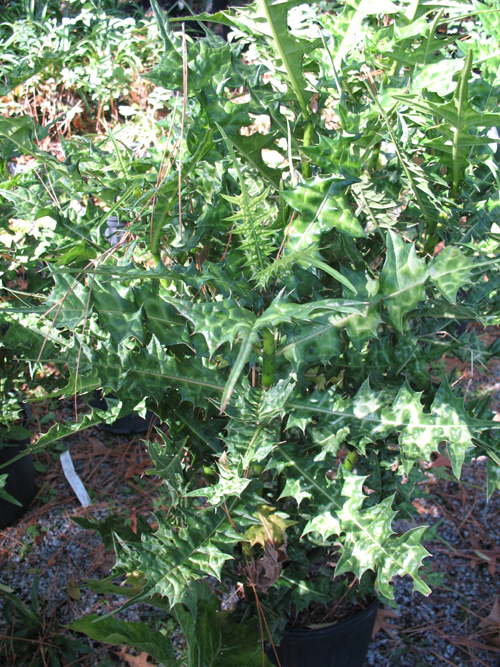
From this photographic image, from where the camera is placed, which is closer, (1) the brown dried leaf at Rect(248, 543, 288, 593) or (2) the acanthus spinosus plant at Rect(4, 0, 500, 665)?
(2) the acanthus spinosus plant at Rect(4, 0, 500, 665)

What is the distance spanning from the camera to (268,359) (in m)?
0.83

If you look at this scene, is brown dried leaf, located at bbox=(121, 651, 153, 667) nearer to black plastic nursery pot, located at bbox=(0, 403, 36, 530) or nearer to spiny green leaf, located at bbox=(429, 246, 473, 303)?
black plastic nursery pot, located at bbox=(0, 403, 36, 530)

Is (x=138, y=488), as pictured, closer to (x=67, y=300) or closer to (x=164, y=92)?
(x=67, y=300)

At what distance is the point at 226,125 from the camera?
34.5 inches

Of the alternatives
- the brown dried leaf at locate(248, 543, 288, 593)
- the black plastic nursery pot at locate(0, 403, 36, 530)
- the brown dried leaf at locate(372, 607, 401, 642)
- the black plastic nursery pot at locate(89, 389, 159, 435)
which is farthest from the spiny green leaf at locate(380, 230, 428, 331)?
the black plastic nursery pot at locate(89, 389, 159, 435)

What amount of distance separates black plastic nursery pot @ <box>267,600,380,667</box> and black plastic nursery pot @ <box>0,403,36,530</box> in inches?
43.0

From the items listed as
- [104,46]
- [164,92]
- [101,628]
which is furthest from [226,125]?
[104,46]

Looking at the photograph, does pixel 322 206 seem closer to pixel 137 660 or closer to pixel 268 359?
pixel 268 359

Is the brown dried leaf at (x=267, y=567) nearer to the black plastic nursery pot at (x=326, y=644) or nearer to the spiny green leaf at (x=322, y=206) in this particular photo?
the black plastic nursery pot at (x=326, y=644)

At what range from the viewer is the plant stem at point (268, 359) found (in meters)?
0.80

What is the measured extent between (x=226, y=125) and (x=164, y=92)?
2.38 meters

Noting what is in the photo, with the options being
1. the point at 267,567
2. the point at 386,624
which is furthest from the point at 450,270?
the point at 386,624

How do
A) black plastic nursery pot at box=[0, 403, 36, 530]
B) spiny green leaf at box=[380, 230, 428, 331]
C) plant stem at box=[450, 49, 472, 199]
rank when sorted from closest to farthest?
1. plant stem at box=[450, 49, 472, 199]
2. spiny green leaf at box=[380, 230, 428, 331]
3. black plastic nursery pot at box=[0, 403, 36, 530]

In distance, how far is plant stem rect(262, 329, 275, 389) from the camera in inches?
A: 31.5
